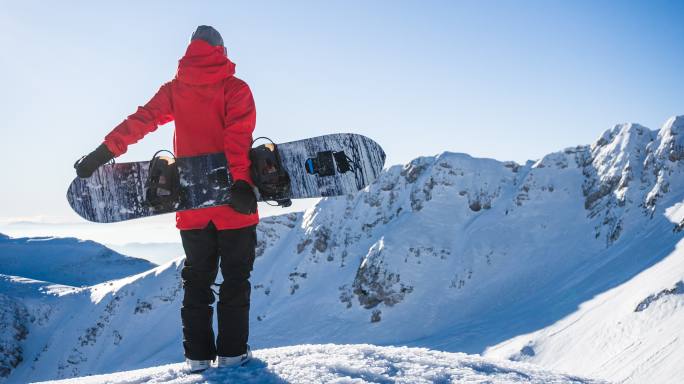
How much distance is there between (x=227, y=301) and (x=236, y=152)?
126 centimetres

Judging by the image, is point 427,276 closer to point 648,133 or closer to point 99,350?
point 648,133

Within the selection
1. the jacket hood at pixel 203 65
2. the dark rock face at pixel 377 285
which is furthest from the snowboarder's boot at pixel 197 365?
the dark rock face at pixel 377 285

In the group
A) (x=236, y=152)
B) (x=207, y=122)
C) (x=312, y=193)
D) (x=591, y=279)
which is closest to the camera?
(x=236, y=152)

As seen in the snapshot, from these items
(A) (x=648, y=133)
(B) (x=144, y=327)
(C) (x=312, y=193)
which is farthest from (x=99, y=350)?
(A) (x=648, y=133)

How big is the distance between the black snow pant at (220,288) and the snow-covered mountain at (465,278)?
17715 mm

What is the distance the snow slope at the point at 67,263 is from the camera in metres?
74.9

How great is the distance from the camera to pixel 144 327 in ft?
157

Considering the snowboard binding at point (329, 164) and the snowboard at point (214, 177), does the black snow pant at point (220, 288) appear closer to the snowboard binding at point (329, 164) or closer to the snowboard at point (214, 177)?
the snowboard at point (214, 177)

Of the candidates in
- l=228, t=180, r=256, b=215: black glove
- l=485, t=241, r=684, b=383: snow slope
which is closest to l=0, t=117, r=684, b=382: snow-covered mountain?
l=485, t=241, r=684, b=383: snow slope

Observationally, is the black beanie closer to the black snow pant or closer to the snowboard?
the snowboard

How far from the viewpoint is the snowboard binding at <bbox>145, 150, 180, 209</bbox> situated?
4.29 metres

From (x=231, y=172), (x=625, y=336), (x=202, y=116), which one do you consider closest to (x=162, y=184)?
(x=202, y=116)

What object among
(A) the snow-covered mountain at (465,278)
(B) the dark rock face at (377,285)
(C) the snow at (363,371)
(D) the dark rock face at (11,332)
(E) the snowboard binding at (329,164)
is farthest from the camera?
(D) the dark rock face at (11,332)

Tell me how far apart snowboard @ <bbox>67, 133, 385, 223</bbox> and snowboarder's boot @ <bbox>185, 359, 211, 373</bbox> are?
4.39ft
